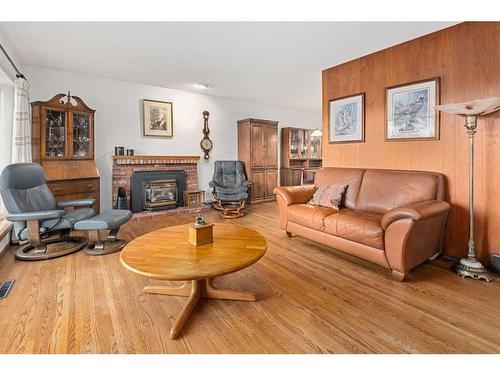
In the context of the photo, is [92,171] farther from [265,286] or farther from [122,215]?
[265,286]

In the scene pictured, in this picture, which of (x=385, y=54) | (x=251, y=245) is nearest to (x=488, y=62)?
(x=385, y=54)

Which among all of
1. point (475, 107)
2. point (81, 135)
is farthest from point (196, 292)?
point (81, 135)

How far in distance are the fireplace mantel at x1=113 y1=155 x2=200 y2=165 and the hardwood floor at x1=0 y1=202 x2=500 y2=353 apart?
2.22 metres

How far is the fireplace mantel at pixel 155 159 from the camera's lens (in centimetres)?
440

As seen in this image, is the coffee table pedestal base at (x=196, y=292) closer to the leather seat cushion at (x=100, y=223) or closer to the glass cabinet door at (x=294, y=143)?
the leather seat cushion at (x=100, y=223)

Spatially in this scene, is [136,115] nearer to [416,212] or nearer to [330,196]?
[330,196]

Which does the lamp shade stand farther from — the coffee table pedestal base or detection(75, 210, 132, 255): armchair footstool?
detection(75, 210, 132, 255): armchair footstool

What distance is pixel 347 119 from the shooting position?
11.8 feet

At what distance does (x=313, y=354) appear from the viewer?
136 centimetres

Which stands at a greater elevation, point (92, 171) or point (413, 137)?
point (413, 137)

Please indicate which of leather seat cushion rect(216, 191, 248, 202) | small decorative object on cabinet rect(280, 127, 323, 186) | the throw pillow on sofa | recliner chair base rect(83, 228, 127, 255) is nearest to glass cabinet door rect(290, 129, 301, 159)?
small decorative object on cabinet rect(280, 127, 323, 186)

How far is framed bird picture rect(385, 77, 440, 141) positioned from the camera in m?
2.74
